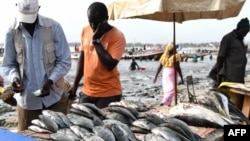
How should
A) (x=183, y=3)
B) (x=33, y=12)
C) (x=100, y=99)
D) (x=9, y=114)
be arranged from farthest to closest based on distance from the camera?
(x=9, y=114), (x=183, y=3), (x=100, y=99), (x=33, y=12)

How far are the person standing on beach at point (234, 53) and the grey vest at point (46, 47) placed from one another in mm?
4132

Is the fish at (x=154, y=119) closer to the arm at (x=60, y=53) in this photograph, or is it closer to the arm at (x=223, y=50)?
the arm at (x=60, y=53)

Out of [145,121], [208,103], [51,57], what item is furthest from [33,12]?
[208,103]

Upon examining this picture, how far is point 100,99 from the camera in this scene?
4.95m

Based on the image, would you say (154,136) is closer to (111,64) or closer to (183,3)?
(111,64)

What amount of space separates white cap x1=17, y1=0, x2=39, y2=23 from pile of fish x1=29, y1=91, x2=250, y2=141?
3.93 feet

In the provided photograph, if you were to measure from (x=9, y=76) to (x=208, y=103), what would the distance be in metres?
2.45

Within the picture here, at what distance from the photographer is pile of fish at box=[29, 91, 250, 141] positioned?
10.3 feet

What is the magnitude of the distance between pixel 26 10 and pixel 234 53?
15.5ft

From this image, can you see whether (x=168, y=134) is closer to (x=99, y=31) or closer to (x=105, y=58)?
(x=105, y=58)

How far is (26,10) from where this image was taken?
4.20 meters

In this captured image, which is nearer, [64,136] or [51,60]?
[64,136]

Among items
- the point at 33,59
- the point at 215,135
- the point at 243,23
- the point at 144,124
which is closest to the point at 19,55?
the point at 33,59

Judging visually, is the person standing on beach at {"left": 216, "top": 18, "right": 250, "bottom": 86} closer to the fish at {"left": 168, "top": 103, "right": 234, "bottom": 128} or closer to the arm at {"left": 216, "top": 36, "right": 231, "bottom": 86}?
the arm at {"left": 216, "top": 36, "right": 231, "bottom": 86}
